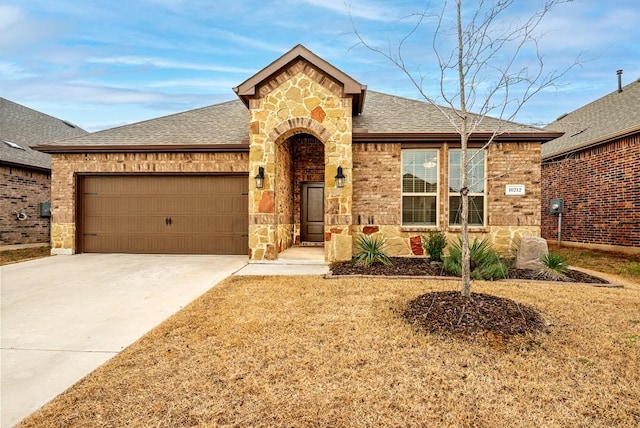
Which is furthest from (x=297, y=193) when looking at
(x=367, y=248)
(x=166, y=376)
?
(x=166, y=376)

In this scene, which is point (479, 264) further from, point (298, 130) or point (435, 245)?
point (298, 130)

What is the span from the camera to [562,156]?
40.6 ft

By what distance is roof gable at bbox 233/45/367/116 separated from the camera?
786cm

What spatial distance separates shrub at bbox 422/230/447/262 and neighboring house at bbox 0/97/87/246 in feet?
45.7

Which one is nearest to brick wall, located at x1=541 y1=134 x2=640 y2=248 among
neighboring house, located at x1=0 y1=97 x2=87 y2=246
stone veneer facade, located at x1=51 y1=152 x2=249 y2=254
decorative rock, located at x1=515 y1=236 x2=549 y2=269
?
decorative rock, located at x1=515 y1=236 x2=549 y2=269

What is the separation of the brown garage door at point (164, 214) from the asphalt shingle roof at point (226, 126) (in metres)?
1.17

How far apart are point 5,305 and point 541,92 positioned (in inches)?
343

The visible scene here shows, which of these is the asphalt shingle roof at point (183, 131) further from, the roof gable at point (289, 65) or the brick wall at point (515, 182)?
the brick wall at point (515, 182)

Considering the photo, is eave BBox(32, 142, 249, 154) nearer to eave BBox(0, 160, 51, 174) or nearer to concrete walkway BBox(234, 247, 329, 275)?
eave BBox(0, 160, 51, 174)

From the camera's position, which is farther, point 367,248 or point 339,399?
point 367,248

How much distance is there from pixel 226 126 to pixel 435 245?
310 inches

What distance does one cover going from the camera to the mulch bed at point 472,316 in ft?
11.8

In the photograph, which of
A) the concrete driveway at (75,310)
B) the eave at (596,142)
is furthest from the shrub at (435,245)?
the eave at (596,142)

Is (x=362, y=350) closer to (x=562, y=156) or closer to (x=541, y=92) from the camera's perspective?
(x=541, y=92)
